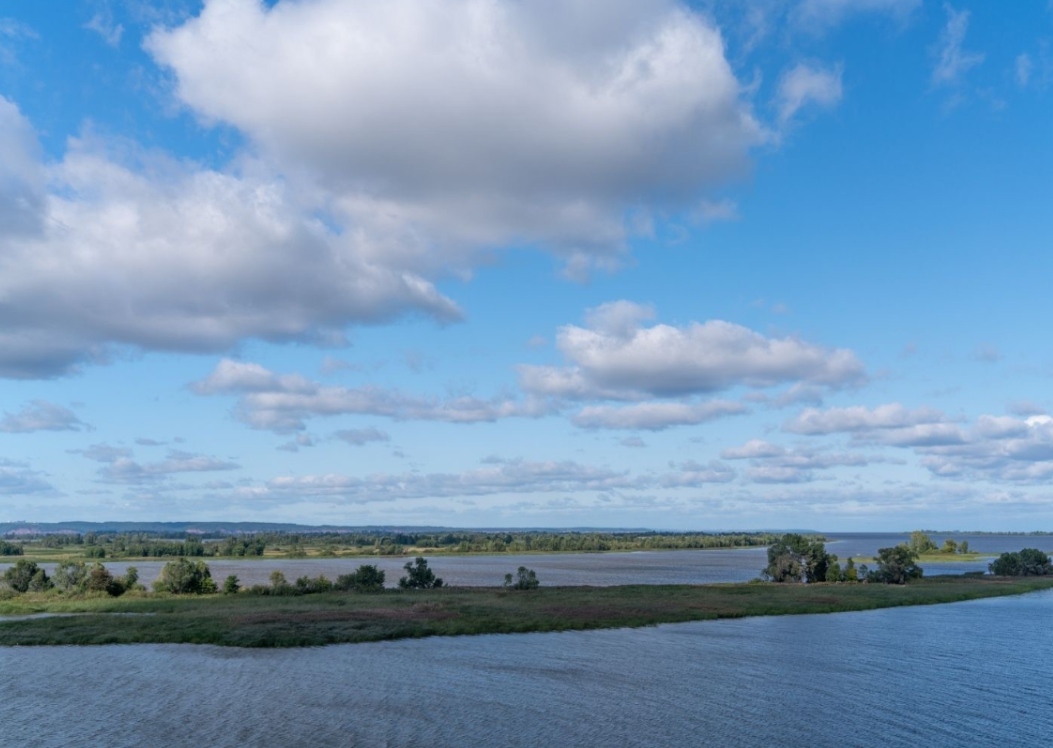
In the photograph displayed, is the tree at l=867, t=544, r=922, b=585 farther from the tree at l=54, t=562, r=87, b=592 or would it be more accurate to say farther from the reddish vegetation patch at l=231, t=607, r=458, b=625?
the tree at l=54, t=562, r=87, b=592

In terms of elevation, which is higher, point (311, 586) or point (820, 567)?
point (820, 567)

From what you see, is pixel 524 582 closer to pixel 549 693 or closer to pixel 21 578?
pixel 549 693

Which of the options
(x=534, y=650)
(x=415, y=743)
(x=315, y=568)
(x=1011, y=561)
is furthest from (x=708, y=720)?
(x=315, y=568)

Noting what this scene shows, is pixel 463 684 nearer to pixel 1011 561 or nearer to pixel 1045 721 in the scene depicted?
pixel 1045 721

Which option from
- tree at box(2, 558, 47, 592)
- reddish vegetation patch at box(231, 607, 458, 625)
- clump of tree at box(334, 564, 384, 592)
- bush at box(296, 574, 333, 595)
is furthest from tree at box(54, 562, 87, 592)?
reddish vegetation patch at box(231, 607, 458, 625)

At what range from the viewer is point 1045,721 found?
3700 centimetres

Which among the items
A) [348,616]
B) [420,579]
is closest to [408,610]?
[348,616]

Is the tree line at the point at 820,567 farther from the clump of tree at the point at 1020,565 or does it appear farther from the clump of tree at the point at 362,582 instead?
the clump of tree at the point at 362,582

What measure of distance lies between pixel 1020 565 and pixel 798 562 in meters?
48.8

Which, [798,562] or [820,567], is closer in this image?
[798,562]

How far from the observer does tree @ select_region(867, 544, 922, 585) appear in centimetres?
11369

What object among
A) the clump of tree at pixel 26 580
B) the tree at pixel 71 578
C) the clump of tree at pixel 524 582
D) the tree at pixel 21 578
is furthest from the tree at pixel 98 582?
the clump of tree at pixel 524 582

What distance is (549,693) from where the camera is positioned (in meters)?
41.4

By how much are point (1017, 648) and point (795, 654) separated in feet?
57.5
